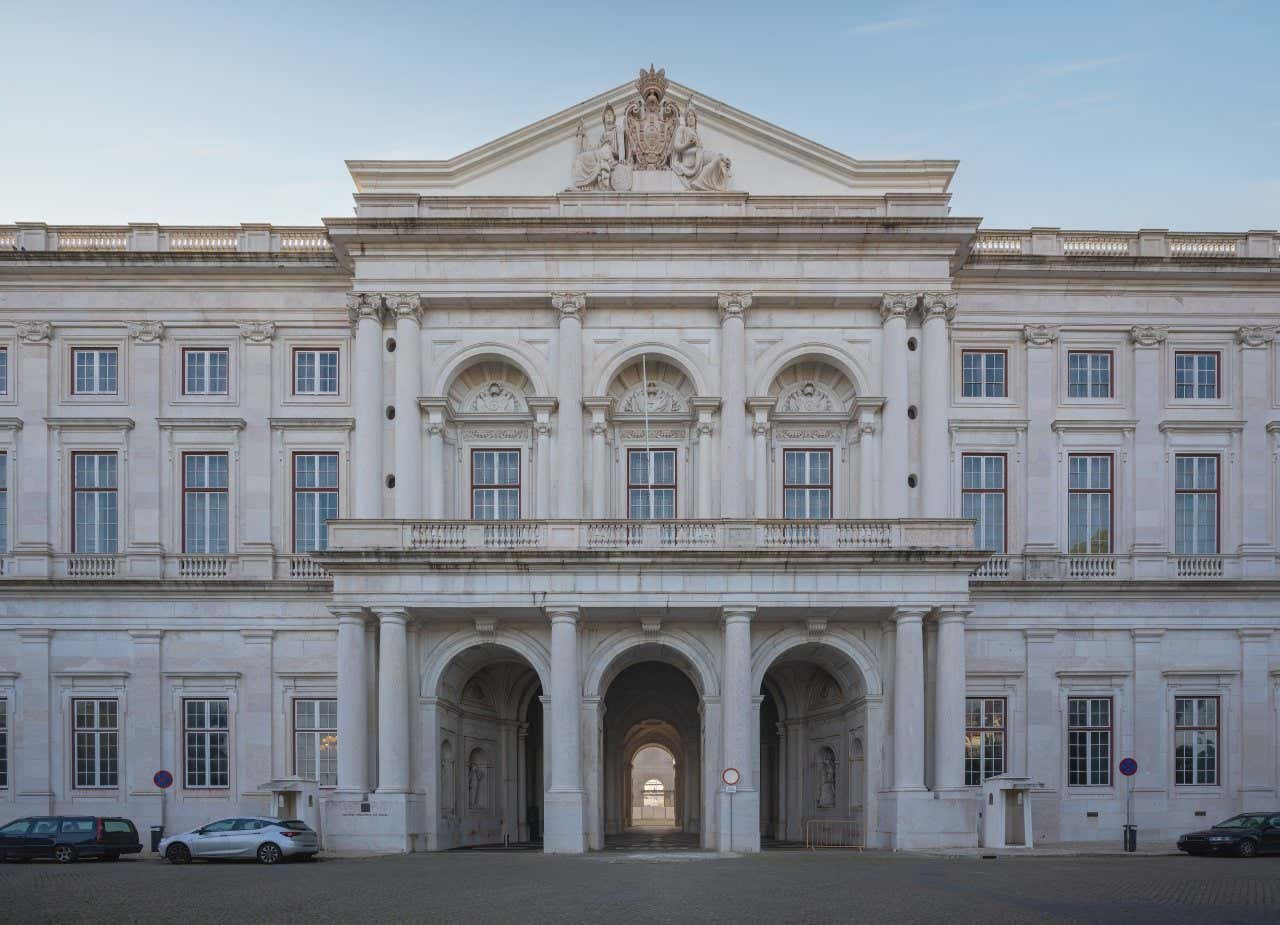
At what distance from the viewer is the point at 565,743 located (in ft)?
125

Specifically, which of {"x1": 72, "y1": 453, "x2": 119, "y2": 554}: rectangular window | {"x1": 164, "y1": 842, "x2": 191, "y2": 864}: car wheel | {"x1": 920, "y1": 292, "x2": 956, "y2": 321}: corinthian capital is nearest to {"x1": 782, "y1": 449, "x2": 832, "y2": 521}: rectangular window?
{"x1": 920, "y1": 292, "x2": 956, "y2": 321}: corinthian capital

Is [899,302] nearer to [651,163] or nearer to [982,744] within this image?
[651,163]

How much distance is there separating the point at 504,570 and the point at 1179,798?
21.1 metres

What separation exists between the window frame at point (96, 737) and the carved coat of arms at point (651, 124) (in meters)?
22.2

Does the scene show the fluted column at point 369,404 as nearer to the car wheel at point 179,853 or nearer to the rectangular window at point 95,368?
the rectangular window at point 95,368

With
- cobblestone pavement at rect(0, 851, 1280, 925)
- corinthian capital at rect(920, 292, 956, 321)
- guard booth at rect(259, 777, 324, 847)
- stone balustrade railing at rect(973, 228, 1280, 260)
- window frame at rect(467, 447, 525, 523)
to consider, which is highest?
stone balustrade railing at rect(973, 228, 1280, 260)

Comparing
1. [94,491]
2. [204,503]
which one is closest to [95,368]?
[94,491]

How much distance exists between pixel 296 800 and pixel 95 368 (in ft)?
48.7

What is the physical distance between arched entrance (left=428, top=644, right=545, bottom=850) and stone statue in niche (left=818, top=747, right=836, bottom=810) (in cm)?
918

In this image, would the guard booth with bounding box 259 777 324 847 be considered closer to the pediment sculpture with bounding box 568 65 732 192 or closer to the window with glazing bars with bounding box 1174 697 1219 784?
the pediment sculpture with bounding box 568 65 732 192

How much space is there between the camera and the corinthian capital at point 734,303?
135 feet

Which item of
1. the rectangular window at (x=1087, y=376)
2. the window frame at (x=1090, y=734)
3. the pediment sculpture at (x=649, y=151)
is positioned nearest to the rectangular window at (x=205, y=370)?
the pediment sculpture at (x=649, y=151)

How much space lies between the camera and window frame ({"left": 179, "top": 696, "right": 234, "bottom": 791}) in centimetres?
4259

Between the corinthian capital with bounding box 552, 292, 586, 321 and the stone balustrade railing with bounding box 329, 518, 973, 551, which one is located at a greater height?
the corinthian capital with bounding box 552, 292, 586, 321
